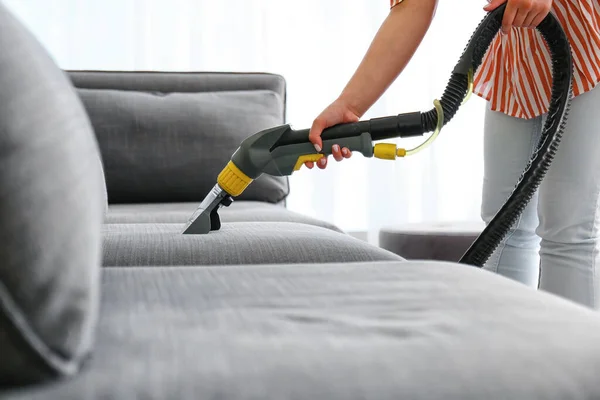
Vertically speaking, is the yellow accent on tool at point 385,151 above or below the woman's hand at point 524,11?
below

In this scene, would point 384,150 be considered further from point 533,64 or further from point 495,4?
point 533,64

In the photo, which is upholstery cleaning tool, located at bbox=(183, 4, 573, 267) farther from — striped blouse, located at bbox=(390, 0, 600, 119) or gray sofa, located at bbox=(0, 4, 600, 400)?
gray sofa, located at bbox=(0, 4, 600, 400)

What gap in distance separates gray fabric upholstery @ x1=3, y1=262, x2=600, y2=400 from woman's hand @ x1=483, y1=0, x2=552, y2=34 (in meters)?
0.66

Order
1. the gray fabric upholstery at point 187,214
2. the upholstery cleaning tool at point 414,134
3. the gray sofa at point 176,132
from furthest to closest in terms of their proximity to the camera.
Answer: the gray sofa at point 176,132
the gray fabric upholstery at point 187,214
the upholstery cleaning tool at point 414,134

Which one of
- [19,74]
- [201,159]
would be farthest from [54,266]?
[201,159]

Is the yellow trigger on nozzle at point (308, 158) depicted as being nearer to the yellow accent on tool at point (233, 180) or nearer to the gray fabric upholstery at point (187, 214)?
the yellow accent on tool at point (233, 180)

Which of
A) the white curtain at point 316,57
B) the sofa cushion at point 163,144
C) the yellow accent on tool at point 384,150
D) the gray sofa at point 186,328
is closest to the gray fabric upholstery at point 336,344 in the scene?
the gray sofa at point 186,328

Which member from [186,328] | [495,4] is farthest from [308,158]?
[186,328]

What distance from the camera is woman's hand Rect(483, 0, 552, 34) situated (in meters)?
1.20

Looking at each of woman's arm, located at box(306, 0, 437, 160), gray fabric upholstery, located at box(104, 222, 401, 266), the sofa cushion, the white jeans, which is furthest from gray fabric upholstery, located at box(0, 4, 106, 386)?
the sofa cushion

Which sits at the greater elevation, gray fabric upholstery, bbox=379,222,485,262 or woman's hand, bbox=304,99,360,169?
woman's hand, bbox=304,99,360,169

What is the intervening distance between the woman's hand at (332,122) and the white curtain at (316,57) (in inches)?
76.0

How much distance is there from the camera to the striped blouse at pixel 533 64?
1.34 metres

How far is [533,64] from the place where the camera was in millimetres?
1463
